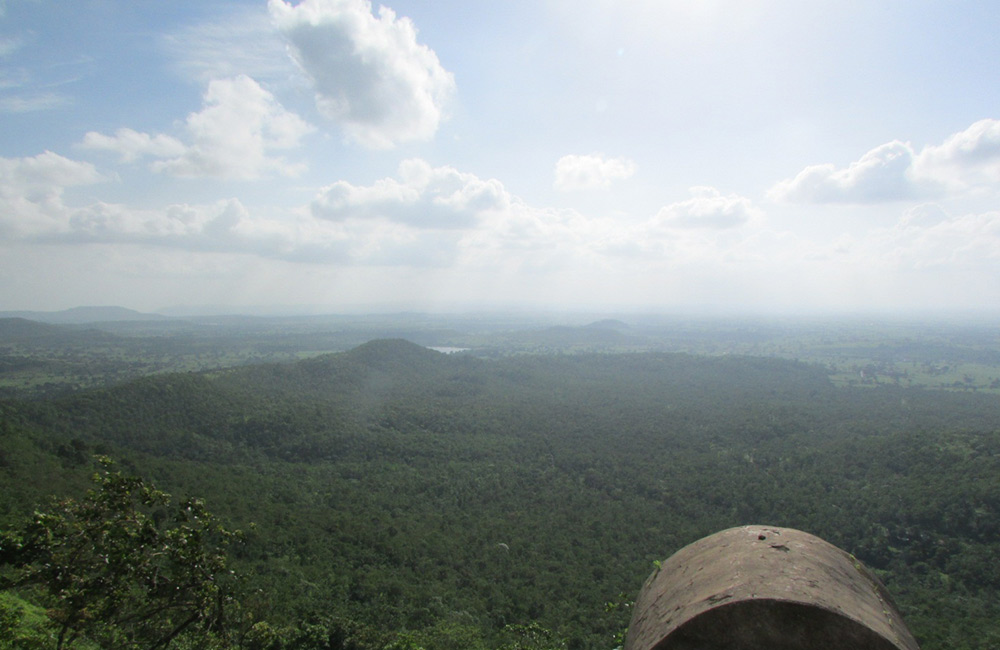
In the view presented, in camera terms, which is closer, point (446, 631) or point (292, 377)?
point (446, 631)

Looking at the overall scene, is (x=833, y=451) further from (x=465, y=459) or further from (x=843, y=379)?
(x=843, y=379)

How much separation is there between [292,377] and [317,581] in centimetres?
Result: 4975

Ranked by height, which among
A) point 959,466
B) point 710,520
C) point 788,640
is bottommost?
point 710,520

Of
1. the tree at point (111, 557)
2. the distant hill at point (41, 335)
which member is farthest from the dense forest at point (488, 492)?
the distant hill at point (41, 335)

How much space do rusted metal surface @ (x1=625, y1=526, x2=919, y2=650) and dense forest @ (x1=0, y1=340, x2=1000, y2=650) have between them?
3324 mm

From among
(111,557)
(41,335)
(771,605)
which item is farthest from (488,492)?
(41,335)

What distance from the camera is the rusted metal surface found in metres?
2.92

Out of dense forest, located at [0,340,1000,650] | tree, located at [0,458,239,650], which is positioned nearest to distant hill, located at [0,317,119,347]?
dense forest, located at [0,340,1000,650]

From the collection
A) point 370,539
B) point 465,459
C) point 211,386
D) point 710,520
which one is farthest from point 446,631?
point 211,386

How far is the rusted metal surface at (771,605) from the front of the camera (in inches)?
115

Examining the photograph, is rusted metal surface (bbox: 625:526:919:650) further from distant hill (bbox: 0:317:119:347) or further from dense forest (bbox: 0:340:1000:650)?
distant hill (bbox: 0:317:119:347)

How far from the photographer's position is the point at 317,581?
72.6ft

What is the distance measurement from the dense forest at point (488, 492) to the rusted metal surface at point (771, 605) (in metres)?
3.32

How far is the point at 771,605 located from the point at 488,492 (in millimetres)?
36121
